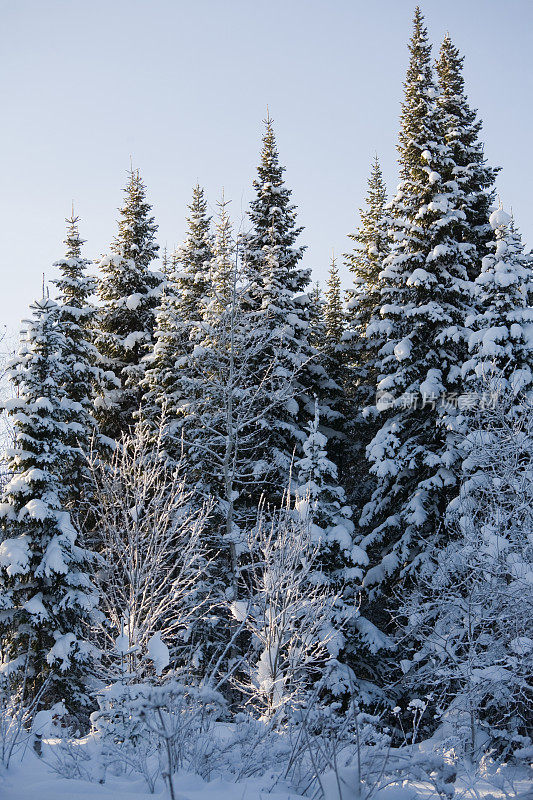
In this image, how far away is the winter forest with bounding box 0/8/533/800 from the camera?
12844 mm

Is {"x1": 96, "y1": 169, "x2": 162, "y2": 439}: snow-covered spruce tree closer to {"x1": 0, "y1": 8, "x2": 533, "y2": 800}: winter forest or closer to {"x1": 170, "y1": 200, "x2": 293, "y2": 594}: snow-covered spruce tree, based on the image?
{"x1": 0, "y1": 8, "x2": 533, "y2": 800}: winter forest

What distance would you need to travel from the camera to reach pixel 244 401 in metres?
18.1

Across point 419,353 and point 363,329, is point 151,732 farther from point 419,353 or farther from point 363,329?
point 363,329

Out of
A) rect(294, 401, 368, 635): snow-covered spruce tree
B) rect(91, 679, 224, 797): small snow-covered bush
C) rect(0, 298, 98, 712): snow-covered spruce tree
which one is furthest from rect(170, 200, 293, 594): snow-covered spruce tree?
rect(91, 679, 224, 797): small snow-covered bush

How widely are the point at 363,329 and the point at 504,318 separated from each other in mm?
8380

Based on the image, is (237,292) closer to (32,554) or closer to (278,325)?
(278,325)

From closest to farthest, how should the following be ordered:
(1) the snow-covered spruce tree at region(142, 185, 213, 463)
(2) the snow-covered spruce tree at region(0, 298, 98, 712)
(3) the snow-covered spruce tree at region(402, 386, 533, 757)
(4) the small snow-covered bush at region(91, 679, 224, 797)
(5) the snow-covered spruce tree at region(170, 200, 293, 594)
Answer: (4) the small snow-covered bush at region(91, 679, 224, 797), (3) the snow-covered spruce tree at region(402, 386, 533, 757), (2) the snow-covered spruce tree at region(0, 298, 98, 712), (5) the snow-covered spruce tree at region(170, 200, 293, 594), (1) the snow-covered spruce tree at region(142, 185, 213, 463)

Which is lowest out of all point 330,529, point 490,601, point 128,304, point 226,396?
point 490,601

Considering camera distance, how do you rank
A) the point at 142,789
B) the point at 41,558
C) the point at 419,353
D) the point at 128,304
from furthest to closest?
1. the point at 128,304
2. the point at 419,353
3. the point at 41,558
4. the point at 142,789

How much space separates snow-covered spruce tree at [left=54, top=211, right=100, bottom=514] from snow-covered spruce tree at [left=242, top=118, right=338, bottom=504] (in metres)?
5.06

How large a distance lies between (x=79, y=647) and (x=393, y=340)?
11.9 meters

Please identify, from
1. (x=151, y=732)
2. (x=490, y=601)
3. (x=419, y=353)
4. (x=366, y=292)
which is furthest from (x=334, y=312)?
(x=151, y=732)

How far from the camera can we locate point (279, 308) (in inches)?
755

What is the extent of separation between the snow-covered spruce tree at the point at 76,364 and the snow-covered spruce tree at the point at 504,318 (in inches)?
410
